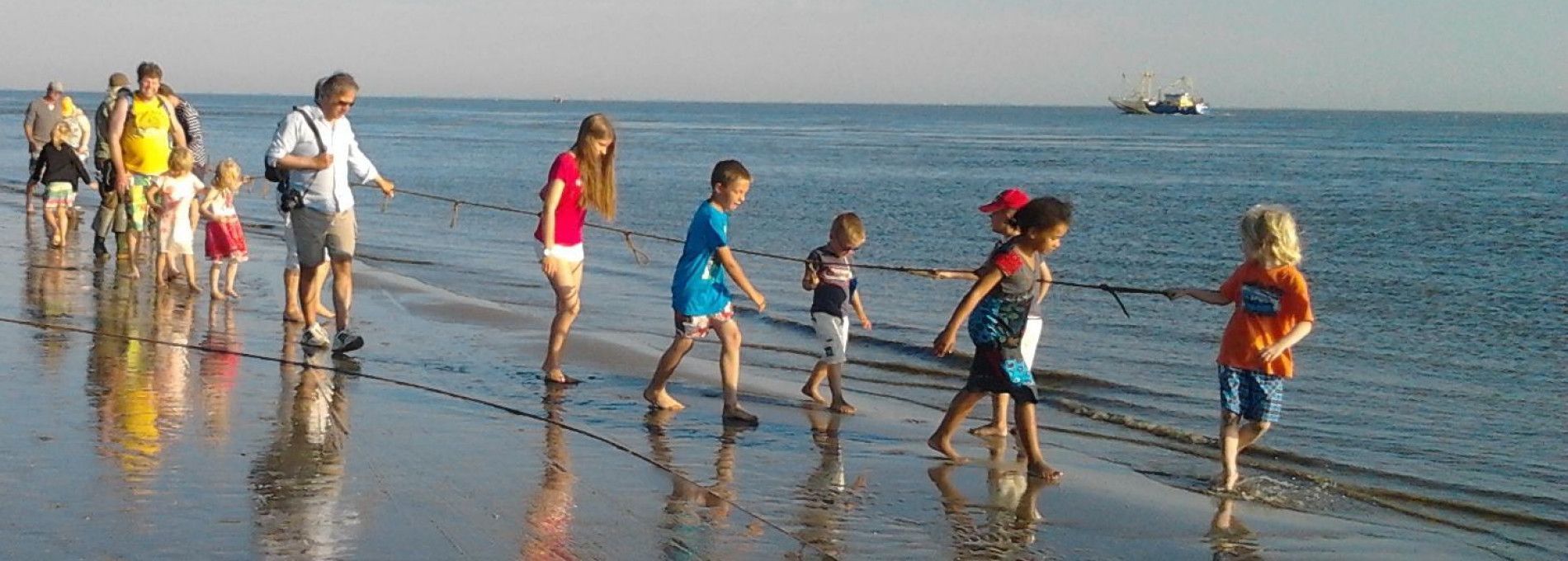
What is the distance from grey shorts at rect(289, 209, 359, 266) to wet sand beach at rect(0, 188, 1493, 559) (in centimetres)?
59

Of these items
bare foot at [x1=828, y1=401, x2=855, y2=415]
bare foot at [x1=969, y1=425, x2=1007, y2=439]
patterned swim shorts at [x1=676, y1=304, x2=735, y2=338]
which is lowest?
bare foot at [x1=828, y1=401, x2=855, y2=415]

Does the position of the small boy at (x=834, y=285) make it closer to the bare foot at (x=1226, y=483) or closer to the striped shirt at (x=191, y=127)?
the bare foot at (x=1226, y=483)

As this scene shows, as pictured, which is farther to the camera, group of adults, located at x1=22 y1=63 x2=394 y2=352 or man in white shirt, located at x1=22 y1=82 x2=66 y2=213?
man in white shirt, located at x1=22 y1=82 x2=66 y2=213

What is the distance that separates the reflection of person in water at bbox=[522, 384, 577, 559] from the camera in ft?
17.7

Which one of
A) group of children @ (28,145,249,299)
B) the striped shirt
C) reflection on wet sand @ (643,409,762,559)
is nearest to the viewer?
reflection on wet sand @ (643,409,762,559)

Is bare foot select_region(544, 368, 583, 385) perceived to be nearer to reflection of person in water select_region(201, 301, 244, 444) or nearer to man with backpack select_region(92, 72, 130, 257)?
reflection of person in water select_region(201, 301, 244, 444)

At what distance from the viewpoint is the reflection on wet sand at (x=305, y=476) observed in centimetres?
525

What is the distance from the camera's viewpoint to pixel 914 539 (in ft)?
19.8

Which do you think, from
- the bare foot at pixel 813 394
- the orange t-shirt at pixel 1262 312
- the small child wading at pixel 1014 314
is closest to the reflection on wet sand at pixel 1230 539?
the orange t-shirt at pixel 1262 312

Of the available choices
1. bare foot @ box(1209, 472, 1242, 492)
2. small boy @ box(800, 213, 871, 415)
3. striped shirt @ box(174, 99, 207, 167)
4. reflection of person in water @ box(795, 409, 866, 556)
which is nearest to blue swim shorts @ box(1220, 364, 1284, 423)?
bare foot @ box(1209, 472, 1242, 492)

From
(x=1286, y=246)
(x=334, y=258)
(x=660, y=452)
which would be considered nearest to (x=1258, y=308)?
(x=1286, y=246)

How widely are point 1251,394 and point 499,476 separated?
10.5 ft

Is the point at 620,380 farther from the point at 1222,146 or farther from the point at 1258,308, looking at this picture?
the point at 1222,146

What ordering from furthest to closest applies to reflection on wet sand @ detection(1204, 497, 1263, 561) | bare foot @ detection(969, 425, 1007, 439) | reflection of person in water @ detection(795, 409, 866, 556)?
bare foot @ detection(969, 425, 1007, 439) < reflection on wet sand @ detection(1204, 497, 1263, 561) < reflection of person in water @ detection(795, 409, 866, 556)
